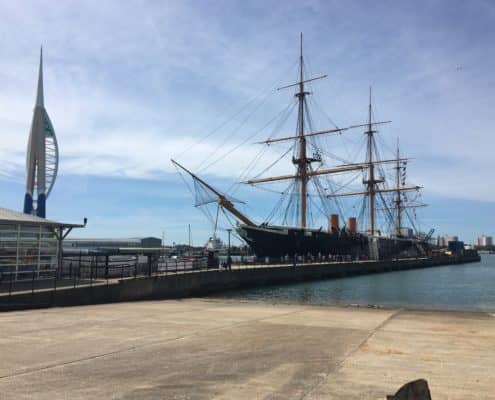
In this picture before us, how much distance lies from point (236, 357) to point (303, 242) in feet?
177

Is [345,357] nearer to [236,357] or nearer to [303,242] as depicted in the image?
[236,357]

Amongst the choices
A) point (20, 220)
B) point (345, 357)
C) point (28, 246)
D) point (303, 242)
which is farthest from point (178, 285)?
point (303, 242)

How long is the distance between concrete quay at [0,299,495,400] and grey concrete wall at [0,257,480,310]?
9.27 ft

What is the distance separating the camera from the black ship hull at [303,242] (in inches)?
2221

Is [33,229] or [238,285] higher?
[33,229]

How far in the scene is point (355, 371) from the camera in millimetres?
6977

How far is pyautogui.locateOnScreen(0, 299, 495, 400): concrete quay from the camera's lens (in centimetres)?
596

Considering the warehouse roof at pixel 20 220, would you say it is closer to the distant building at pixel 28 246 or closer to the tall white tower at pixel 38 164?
the distant building at pixel 28 246

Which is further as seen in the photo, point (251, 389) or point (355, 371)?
point (355, 371)

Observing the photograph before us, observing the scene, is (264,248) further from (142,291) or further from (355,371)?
(355,371)

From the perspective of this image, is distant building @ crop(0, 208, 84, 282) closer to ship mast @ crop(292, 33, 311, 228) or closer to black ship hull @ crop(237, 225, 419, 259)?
black ship hull @ crop(237, 225, 419, 259)

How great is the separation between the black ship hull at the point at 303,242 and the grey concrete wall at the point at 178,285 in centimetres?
612

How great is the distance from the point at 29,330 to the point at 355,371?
742 cm

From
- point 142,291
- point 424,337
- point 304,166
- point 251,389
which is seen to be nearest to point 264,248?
point 304,166
